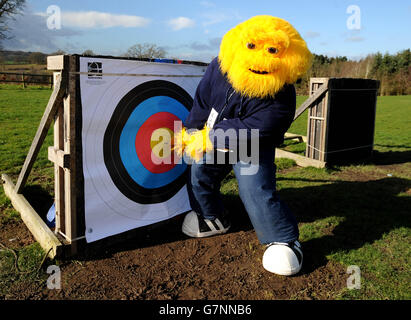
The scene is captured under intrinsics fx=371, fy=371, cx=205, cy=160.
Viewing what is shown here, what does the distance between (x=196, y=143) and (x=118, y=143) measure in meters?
0.67

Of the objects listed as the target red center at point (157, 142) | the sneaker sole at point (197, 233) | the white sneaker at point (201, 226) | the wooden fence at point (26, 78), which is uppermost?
the wooden fence at point (26, 78)

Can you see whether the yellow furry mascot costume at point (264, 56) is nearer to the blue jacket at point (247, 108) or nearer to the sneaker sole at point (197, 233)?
the blue jacket at point (247, 108)

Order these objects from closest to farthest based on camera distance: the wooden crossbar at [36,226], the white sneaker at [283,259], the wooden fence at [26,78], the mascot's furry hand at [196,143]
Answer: the white sneaker at [283,259] < the wooden crossbar at [36,226] < the mascot's furry hand at [196,143] < the wooden fence at [26,78]

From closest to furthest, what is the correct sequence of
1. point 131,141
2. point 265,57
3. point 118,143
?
point 265,57, point 118,143, point 131,141

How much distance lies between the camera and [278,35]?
2.59 metres

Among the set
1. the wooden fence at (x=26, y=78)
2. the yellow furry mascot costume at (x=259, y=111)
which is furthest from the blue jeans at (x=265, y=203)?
the wooden fence at (x=26, y=78)

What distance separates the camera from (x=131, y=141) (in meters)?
3.20

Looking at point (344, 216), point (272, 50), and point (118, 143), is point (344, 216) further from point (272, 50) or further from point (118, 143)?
point (118, 143)

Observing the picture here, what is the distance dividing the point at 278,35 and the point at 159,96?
1.23 meters

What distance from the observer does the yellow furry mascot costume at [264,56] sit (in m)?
2.59

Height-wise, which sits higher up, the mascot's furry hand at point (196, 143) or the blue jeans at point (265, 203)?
the mascot's furry hand at point (196, 143)

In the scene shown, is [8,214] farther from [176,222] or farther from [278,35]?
[278,35]

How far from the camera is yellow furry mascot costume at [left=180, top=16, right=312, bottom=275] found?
2.62 metres

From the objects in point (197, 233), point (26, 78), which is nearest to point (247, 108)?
point (197, 233)
